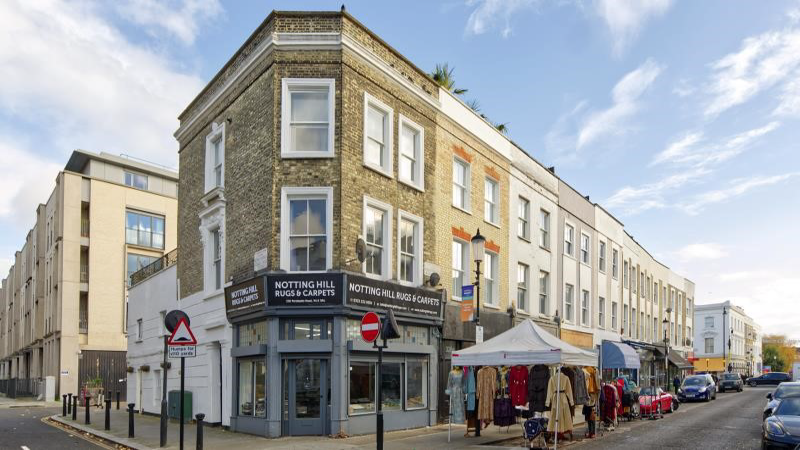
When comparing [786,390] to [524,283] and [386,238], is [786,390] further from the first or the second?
[386,238]

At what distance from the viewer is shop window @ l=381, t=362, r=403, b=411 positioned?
59.6 feet

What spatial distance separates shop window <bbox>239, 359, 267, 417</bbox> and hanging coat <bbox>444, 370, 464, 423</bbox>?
4670 millimetres

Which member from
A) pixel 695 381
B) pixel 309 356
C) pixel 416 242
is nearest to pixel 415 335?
pixel 416 242

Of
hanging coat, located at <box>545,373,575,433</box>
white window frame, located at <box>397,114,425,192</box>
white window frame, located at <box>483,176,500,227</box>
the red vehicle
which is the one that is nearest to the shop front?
white window frame, located at <box>397,114,425,192</box>

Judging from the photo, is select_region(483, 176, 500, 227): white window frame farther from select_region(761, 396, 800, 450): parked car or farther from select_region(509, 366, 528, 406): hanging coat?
select_region(761, 396, 800, 450): parked car

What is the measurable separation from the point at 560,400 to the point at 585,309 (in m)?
19.6

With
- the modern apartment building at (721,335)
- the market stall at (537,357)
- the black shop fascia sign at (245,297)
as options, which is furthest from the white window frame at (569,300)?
the modern apartment building at (721,335)

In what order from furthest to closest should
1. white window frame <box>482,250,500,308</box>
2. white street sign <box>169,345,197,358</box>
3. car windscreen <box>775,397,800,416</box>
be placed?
white window frame <box>482,250,500,308</box>, car windscreen <box>775,397,800,416</box>, white street sign <box>169,345,197,358</box>

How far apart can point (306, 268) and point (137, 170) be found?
1549 inches

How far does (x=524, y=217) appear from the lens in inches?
1092

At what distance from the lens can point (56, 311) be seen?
46594mm

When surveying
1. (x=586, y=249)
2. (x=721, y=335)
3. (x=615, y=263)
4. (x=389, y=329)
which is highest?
(x=586, y=249)

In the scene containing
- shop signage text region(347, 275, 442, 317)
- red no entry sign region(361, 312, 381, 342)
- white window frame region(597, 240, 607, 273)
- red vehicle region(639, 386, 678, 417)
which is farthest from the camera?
white window frame region(597, 240, 607, 273)

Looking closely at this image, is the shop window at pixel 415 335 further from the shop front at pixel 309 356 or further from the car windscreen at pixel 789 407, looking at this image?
the car windscreen at pixel 789 407
